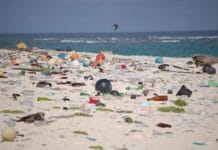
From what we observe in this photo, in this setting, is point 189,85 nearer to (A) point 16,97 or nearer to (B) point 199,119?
(B) point 199,119

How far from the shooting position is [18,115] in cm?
875

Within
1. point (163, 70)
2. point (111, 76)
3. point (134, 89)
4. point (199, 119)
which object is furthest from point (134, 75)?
point (199, 119)

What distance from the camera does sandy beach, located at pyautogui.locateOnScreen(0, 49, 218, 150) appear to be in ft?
23.0

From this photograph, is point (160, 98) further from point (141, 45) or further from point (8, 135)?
point (141, 45)

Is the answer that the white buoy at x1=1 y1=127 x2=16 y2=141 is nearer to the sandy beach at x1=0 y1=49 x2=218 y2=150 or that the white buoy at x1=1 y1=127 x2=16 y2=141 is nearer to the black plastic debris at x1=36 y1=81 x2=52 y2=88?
the sandy beach at x1=0 y1=49 x2=218 y2=150

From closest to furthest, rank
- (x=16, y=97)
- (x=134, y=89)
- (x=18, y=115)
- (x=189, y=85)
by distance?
(x=18, y=115) → (x=16, y=97) → (x=134, y=89) → (x=189, y=85)

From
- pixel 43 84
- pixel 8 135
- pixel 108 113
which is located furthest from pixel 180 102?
pixel 8 135

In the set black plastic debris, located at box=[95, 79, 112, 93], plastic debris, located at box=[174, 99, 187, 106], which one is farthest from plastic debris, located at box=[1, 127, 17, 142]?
black plastic debris, located at box=[95, 79, 112, 93]

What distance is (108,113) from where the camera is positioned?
30.8 feet

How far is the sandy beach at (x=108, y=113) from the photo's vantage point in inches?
275

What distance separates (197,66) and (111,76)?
746 centimetres

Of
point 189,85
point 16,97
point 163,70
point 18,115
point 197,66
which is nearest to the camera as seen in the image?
point 18,115

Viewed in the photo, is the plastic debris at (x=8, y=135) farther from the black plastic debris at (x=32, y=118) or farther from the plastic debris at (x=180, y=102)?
the plastic debris at (x=180, y=102)

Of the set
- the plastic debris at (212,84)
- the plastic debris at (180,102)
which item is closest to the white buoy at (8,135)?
the plastic debris at (180,102)
